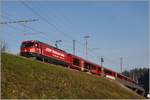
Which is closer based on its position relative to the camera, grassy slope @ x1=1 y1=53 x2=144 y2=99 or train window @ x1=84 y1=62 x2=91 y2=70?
grassy slope @ x1=1 y1=53 x2=144 y2=99

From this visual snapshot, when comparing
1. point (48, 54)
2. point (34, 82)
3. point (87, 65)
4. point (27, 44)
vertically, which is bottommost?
point (87, 65)

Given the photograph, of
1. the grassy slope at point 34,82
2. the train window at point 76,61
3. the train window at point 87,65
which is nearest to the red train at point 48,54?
the train window at point 76,61

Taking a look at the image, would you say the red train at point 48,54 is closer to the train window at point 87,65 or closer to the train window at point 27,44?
the train window at point 27,44

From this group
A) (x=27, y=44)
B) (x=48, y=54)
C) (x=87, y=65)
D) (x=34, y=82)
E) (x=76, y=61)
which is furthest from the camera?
(x=87, y=65)

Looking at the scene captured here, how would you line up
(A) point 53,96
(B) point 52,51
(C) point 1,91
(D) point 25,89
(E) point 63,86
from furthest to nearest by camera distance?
1. (B) point 52,51
2. (E) point 63,86
3. (A) point 53,96
4. (D) point 25,89
5. (C) point 1,91

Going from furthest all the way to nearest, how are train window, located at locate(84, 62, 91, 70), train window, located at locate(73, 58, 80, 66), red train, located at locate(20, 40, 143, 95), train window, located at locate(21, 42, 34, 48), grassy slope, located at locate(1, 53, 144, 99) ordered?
1. train window, located at locate(84, 62, 91, 70)
2. train window, located at locate(73, 58, 80, 66)
3. train window, located at locate(21, 42, 34, 48)
4. red train, located at locate(20, 40, 143, 95)
5. grassy slope, located at locate(1, 53, 144, 99)

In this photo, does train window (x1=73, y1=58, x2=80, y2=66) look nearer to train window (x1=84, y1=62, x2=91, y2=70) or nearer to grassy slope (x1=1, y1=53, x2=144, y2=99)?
train window (x1=84, y1=62, x2=91, y2=70)

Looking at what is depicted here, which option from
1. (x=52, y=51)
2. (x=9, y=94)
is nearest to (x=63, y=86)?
(x=9, y=94)

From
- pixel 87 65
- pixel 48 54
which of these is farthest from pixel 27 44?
pixel 87 65

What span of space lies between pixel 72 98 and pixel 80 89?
501 cm

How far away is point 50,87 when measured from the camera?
2859 centimetres

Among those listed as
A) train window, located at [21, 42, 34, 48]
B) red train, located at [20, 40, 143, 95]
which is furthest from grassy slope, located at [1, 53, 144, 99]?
train window, located at [21, 42, 34, 48]

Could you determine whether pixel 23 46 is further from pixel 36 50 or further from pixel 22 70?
pixel 22 70

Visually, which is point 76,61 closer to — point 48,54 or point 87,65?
point 87,65
